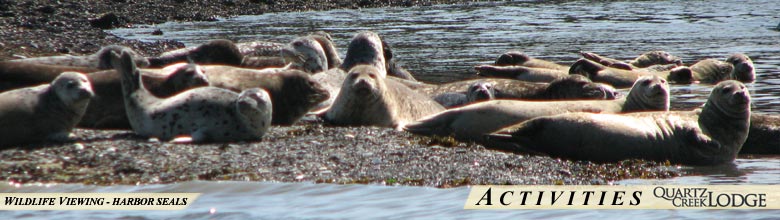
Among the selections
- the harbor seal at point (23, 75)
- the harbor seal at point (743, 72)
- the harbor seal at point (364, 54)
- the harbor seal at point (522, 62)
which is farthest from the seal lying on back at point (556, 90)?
the harbor seal at point (743, 72)

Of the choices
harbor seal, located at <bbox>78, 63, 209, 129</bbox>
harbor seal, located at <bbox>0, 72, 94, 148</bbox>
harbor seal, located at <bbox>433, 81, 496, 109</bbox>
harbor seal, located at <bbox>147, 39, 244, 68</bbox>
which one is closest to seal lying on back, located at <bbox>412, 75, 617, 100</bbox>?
harbor seal, located at <bbox>433, 81, 496, 109</bbox>

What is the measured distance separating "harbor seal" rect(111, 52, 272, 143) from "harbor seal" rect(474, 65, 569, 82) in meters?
5.56

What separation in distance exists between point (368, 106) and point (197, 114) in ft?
5.92

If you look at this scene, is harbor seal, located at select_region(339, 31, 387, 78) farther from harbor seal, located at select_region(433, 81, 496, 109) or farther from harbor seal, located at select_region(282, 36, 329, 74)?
harbor seal, located at select_region(433, 81, 496, 109)

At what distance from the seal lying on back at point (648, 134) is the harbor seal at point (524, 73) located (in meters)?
4.38

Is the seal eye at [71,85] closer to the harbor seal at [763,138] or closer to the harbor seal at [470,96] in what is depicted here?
the harbor seal at [470,96]

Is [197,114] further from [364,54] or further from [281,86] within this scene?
[364,54]

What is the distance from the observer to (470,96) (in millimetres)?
10062

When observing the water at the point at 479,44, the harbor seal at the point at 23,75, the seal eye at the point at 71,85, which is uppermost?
the seal eye at the point at 71,85

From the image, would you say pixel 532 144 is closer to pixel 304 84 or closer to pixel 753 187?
pixel 753 187

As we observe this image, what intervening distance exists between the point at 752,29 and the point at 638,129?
1793 centimetres

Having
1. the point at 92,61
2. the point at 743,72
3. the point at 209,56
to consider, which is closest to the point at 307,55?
the point at 209,56

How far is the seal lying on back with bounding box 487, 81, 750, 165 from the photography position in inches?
309

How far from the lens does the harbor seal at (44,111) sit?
289 inches
